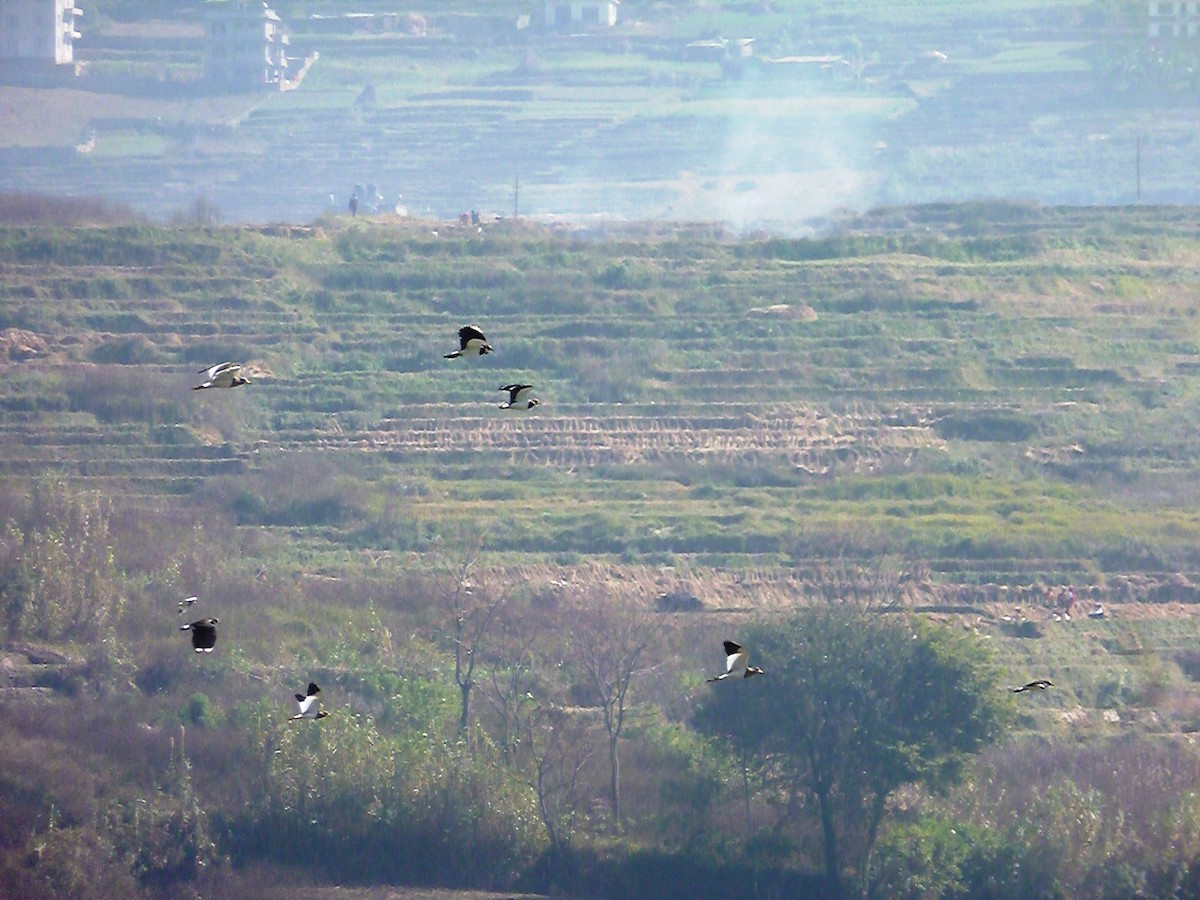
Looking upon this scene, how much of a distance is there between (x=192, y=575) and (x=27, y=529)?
2275mm

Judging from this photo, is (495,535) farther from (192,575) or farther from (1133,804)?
(1133,804)

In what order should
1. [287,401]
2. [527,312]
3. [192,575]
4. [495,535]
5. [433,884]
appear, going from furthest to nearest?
[527,312] → [287,401] → [495,535] → [192,575] → [433,884]

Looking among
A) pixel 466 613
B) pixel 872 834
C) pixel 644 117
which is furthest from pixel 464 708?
pixel 644 117

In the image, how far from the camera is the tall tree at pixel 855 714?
23.2m

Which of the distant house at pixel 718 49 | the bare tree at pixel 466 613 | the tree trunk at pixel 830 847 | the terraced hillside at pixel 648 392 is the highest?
the distant house at pixel 718 49

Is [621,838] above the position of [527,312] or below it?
below

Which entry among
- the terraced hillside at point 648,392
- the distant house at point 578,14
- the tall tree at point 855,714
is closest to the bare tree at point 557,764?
the tall tree at point 855,714

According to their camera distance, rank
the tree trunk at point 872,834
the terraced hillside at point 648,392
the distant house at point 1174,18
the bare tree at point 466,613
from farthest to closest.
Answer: the distant house at point 1174,18
the terraced hillside at point 648,392
the bare tree at point 466,613
the tree trunk at point 872,834

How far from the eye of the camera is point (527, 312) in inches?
1635

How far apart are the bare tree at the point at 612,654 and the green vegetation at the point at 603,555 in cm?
7

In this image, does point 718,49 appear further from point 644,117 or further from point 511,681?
point 511,681

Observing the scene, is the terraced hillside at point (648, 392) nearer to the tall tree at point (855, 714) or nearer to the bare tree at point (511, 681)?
the bare tree at point (511, 681)

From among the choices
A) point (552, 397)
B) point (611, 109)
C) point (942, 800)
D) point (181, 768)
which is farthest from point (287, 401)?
point (611, 109)

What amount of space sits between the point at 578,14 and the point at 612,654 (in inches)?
2432
